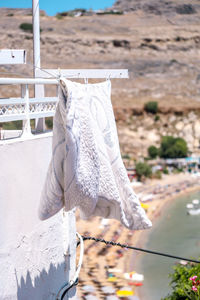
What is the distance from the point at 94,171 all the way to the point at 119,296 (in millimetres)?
13648

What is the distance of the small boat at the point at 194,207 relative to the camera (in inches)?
1068

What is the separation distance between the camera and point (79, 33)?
51.3 m

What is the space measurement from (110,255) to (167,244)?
3294 mm

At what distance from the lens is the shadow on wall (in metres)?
3.91

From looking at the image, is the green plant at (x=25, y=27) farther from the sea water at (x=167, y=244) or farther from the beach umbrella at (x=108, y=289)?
the beach umbrella at (x=108, y=289)

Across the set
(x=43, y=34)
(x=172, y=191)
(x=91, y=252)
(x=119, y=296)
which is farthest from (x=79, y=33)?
(x=119, y=296)

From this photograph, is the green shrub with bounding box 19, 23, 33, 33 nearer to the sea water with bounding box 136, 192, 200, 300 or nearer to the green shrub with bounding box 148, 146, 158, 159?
the green shrub with bounding box 148, 146, 158, 159

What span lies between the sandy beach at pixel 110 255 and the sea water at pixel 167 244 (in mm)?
379

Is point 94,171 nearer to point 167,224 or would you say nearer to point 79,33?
point 167,224

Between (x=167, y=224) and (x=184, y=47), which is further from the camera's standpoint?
(x=184, y=47)

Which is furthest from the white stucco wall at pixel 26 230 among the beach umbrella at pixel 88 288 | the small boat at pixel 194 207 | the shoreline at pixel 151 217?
the small boat at pixel 194 207

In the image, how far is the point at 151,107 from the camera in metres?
40.7

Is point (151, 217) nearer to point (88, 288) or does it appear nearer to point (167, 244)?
point (167, 244)

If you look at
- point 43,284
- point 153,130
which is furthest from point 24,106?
point 153,130
